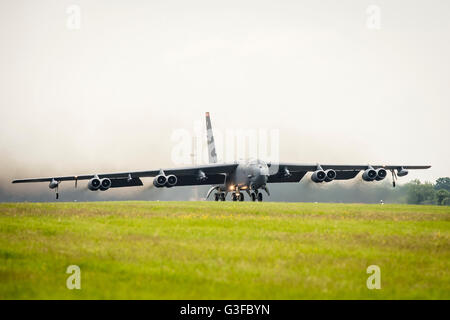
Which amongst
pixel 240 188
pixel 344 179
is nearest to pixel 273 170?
pixel 240 188

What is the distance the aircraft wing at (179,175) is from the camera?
48625mm

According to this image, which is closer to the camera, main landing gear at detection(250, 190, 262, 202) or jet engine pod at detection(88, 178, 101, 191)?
jet engine pod at detection(88, 178, 101, 191)

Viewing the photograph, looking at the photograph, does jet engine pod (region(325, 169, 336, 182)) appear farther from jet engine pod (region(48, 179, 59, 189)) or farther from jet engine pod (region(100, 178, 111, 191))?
jet engine pod (region(48, 179, 59, 189))

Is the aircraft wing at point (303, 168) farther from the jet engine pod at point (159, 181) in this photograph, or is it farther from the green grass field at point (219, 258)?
the green grass field at point (219, 258)

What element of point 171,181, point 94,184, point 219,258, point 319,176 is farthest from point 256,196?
point 219,258

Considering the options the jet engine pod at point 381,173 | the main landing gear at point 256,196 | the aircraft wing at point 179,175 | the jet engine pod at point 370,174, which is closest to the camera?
the aircraft wing at point 179,175

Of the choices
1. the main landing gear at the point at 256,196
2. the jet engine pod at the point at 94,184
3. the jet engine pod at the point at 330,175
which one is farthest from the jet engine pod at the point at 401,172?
the jet engine pod at the point at 94,184

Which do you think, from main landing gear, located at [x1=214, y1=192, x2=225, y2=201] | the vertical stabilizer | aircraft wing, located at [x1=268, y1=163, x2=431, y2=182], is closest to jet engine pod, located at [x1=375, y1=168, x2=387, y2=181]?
aircraft wing, located at [x1=268, y1=163, x2=431, y2=182]

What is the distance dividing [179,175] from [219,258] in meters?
41.6

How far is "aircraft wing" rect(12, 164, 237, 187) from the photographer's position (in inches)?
1914

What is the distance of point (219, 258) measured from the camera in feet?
44.2

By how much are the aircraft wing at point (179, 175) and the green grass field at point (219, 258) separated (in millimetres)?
26869

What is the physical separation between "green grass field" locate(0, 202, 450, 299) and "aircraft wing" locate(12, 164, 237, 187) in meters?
26.9
